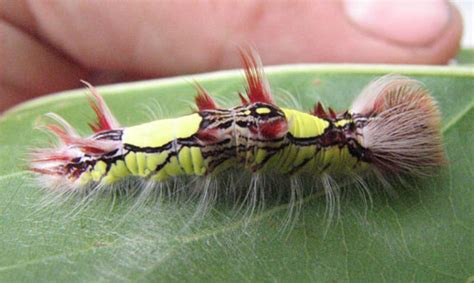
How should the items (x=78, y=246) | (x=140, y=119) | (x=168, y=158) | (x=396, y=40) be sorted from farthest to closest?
(x=396, y=40) → (x=140, y=119) → (x=168, y=158) → (x=78, y=246)

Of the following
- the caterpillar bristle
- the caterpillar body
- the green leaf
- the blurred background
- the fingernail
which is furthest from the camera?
the blurred background

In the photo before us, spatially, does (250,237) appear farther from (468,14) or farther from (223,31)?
(468,14)

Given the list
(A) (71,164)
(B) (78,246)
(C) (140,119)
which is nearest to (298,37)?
(C) (140,119)

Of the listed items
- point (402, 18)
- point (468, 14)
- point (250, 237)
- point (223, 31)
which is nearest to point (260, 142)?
point (250, 237)

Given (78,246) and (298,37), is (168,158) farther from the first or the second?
(298,37)

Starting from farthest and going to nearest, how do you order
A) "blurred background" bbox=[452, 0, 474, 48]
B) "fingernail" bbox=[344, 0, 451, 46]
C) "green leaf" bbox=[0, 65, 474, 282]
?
"blurred background" bbox=[452, 0, 474, 48]
"fingernail" bbox=[344, 0, 451, 46]
"green leaf" bbox=[0, 65, 474, 282]

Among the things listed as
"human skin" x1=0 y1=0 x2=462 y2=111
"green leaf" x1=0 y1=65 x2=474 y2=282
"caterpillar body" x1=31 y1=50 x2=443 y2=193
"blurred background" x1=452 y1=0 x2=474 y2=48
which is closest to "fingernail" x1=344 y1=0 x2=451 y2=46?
"human skin" x1=0 y1=0 x2=462 y2=111

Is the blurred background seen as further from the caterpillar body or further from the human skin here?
the caterpillar body
